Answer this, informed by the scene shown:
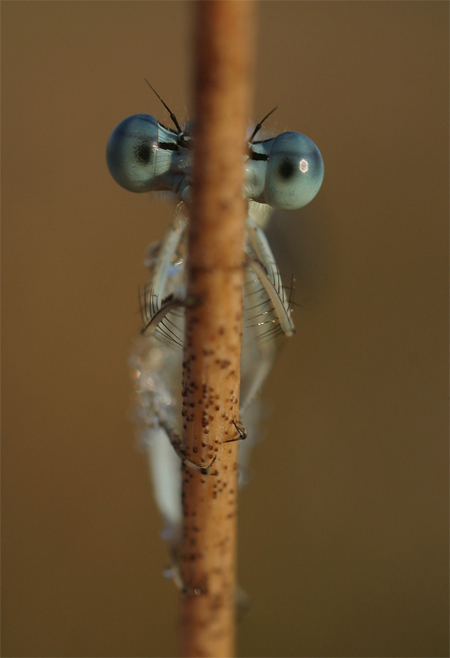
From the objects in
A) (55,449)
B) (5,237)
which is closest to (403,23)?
(5,237)

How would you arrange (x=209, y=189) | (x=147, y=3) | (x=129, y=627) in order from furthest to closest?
(x=147, y=3), (x=129, y=627), (x=209, y=189)

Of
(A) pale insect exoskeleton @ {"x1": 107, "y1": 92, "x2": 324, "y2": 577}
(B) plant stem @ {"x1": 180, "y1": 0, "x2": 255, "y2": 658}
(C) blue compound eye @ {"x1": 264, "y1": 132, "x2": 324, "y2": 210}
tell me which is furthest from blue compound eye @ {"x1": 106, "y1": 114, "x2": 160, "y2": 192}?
(B) plant stem @ {"x1": 180, "y1": 0, "x2": 255, "y2": 658}

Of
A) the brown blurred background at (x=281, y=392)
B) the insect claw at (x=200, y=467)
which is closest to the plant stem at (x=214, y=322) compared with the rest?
the insect claw at (x=200, y=467)

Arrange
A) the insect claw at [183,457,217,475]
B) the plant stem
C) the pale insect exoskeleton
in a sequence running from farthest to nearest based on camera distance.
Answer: the pale insect exoskeleton
the insect claw at [183,457,217,475]
the plant stem

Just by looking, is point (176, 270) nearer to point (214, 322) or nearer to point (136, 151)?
point (136, 151)

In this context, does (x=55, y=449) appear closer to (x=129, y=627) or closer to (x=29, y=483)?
(x=29, y=483)

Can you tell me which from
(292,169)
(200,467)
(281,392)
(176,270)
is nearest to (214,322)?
(200,467)

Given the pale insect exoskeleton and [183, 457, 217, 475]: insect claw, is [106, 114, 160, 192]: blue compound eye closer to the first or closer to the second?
the pale insect exoskeleton

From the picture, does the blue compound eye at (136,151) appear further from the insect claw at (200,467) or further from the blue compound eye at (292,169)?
the insect claw at (200,467)
